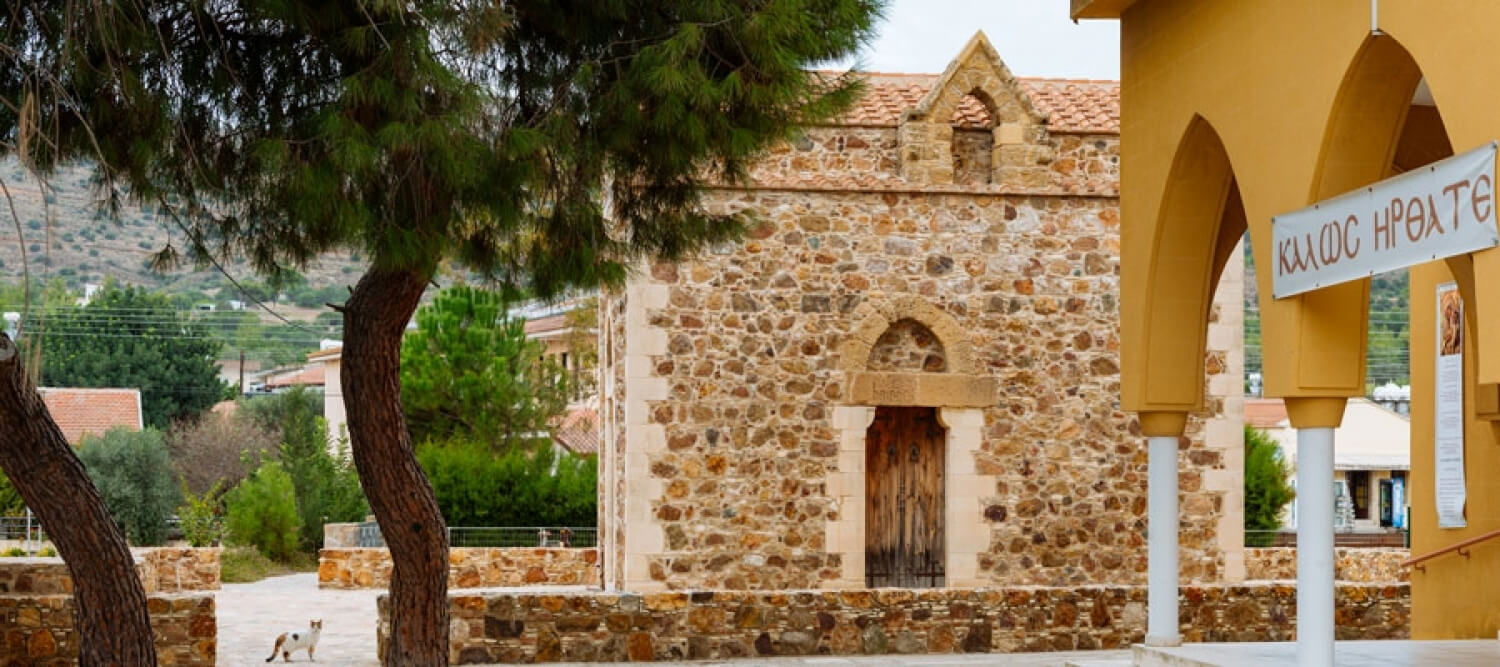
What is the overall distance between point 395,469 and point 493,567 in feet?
43.8

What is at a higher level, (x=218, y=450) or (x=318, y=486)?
(x=218, y=450)

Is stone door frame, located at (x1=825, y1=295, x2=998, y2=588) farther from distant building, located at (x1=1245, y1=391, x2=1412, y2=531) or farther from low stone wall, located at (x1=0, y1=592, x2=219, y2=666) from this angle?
distant building, located at (x1=1245, y1=391, x2=1412, y2=531)

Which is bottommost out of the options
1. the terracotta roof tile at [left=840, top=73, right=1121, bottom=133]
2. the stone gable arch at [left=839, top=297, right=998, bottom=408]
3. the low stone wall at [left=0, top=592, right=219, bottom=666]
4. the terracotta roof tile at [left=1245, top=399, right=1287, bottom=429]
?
the low stone wall at [left=0, top=592, right=219, bottom=666]

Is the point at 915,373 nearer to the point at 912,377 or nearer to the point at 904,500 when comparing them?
the point at 912,377

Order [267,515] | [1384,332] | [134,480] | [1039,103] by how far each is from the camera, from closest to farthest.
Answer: [1039,103] → [267,515] → [134,480] → [1384,332]

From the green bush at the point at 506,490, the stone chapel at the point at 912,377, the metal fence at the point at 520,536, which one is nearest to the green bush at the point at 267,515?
the metal fence at the point at 520,536

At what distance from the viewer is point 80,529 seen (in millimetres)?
9906

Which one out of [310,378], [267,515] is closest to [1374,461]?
[267,515]

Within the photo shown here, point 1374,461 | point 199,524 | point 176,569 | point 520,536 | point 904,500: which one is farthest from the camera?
point 1374,461

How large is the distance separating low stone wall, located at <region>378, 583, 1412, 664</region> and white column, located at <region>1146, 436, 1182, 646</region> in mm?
3954

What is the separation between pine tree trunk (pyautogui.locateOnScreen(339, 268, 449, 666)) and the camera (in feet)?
35.0

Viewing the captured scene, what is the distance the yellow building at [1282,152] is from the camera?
23.9 feet

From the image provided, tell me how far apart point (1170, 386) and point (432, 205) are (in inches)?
173

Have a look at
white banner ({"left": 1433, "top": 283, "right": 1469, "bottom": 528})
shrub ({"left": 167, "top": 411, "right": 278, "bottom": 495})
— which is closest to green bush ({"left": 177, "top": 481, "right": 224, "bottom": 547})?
shrub ({"left": 167, "top": 411, "right": 278, "bottom": 495})
